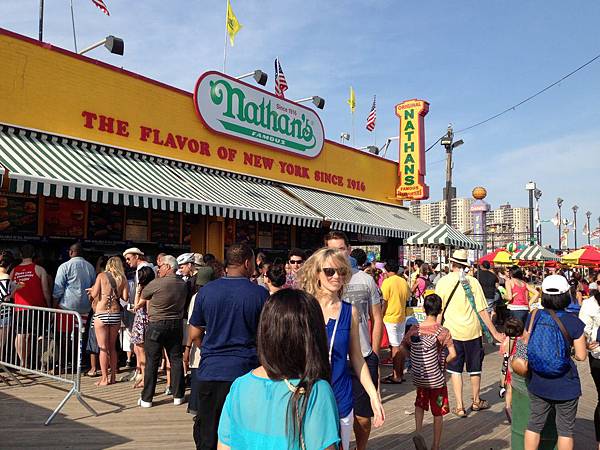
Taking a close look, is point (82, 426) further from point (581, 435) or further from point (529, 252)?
point (529, 252)

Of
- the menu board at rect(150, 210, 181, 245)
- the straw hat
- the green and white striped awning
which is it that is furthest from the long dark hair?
the menu board at rect(150, 210, 181, 245)

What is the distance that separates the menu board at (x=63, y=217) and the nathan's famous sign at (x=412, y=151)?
39.4 ft

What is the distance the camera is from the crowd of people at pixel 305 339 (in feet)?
6.35

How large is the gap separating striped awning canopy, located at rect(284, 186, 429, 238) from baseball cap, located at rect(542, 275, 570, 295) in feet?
30.9

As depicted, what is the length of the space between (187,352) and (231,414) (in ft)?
19.8

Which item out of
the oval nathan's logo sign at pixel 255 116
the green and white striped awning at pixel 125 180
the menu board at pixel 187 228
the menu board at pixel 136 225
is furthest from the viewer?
the menu board at pixel 187 228

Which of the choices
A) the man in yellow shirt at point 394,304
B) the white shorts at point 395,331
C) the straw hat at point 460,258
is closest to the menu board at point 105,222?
the man in yellow shirt at point 394,304

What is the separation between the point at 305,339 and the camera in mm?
1943

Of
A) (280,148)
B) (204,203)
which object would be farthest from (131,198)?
(280,148)

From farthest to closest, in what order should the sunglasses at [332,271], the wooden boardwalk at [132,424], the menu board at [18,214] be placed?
the menu board at [18,214] < the wooden boardwalk at [132,424] < the sunglasses at [332,271]

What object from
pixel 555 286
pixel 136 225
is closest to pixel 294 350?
pixel 555 286

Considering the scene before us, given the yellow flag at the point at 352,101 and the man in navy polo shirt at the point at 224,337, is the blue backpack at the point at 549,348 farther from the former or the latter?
the yellow flag at the point at 352,101

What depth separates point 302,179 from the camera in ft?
50.8

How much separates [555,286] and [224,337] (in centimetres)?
265
